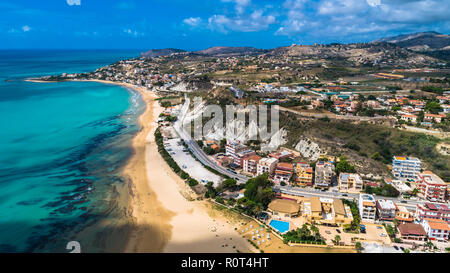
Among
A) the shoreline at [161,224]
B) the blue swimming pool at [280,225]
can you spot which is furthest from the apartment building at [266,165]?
the blue swimming pool at [280,225]

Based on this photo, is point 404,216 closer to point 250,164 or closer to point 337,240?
point 337,240

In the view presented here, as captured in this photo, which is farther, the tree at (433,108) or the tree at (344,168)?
the tree at (433,108)

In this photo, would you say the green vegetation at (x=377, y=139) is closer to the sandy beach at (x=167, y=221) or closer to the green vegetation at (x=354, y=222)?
the green vegetation at (x=354, y=222)

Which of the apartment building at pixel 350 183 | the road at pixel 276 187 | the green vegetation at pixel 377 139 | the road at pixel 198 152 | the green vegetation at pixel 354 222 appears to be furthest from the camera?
the road at pixel 198 152

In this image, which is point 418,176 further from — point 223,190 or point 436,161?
point 223,190

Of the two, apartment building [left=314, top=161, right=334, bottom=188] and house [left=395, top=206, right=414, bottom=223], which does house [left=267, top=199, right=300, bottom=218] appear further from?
house [left=395, top=206, right=414, bottom=223]

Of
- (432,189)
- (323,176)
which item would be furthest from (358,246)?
(432,189)

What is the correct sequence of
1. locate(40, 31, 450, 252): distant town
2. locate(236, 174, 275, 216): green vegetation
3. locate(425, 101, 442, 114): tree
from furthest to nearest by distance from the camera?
locate(425, 101, 442, 114): tree → locate(236, 174, 275, 216): green vegetation → locate(40, 31, 450, 252): distant town

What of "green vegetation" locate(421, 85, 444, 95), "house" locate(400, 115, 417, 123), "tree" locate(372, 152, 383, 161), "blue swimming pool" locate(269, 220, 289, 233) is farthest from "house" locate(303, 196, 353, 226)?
"green vegetation" locate(421, 85, 444, 95)
